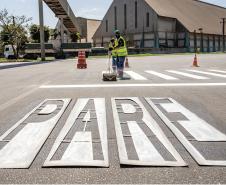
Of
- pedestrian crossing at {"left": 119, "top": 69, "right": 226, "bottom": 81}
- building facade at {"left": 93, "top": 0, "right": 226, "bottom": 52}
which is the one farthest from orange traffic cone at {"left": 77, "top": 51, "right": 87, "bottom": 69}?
building facade at {"left": 93, "top": 0, "right": 226, "bottom": 52}

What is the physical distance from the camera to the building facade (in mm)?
73125

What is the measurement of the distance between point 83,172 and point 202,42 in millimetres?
82816

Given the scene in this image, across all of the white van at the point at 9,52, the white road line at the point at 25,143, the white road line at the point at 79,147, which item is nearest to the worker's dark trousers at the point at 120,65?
the white road line at the point at 79,147

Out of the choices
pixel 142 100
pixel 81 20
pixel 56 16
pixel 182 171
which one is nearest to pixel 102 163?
pixel 182 171

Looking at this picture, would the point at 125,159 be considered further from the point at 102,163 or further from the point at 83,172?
the point at 83,172

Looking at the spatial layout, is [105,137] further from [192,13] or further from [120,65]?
[192,13]

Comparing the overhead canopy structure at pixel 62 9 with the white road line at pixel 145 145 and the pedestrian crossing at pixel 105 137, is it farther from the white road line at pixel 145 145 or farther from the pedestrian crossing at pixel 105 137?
the white road line at pixel 145 145

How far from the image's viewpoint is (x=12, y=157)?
399 centimetres

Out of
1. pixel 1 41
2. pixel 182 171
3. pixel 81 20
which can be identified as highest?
pixel 81 20

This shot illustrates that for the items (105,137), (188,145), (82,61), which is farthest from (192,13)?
(188,145)

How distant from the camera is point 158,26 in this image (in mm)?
71500

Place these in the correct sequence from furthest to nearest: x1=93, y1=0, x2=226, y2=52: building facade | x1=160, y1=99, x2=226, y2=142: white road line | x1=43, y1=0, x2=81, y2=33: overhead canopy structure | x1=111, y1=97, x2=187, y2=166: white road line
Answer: x1=93, y1=0, x2=226, y2=52: building facade → x1=43, y1=0, x2=81, y2=33: overhead canopy structure → x1=160, y1=99, x2=226, y2=142: white road line → x1=111, y1=97, x2=187, y2=166: white road line

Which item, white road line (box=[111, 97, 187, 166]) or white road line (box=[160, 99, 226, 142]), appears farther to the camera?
white road line (box=[160, 99, 226, 142])

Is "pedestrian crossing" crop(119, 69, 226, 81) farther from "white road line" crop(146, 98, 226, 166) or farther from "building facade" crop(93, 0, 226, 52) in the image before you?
"building facade" crop(93, 0, 226, 52)
